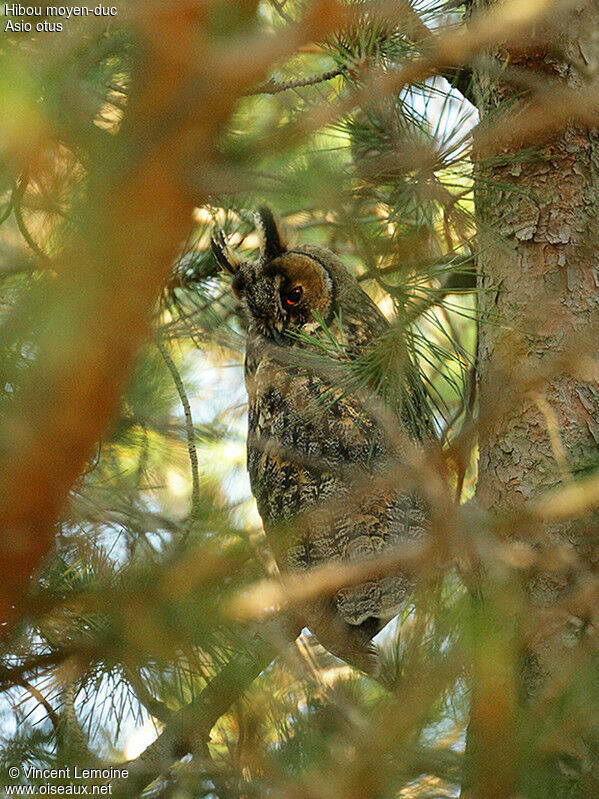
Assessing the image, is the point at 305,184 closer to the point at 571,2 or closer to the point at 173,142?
the point at 173,142

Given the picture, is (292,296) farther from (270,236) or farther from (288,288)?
(270,236)

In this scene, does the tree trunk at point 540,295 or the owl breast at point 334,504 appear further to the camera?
the owl breast at point 334,504

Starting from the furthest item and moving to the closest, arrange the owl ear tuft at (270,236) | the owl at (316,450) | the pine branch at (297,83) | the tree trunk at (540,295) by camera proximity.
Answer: the owl ear tuft at (270,236) < the owl at (316,450) < the pine branch at (297,83) < the tree trunk at (540,295)

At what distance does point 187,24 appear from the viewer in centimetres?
71

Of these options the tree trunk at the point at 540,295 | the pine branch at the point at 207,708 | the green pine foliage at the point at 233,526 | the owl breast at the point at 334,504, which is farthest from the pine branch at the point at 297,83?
the pine branch at the point at 207,708

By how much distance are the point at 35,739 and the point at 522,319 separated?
1.39m

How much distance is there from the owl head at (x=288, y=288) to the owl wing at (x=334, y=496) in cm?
22

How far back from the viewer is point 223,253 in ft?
7.88

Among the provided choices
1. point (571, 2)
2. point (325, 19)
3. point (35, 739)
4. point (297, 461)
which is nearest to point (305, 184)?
point (325, 19)

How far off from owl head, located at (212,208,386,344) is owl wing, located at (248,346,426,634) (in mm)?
225

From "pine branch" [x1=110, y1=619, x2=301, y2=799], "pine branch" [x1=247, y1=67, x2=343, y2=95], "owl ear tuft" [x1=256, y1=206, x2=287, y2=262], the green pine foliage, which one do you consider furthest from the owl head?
"pine branch" [x1=110, y1=619, x2=301, y2=799]

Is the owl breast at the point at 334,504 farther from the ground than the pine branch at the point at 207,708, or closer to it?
farther from the ground

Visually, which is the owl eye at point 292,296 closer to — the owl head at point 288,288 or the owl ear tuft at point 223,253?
the owl head at point 288,288

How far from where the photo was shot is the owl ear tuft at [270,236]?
8.07 feet
